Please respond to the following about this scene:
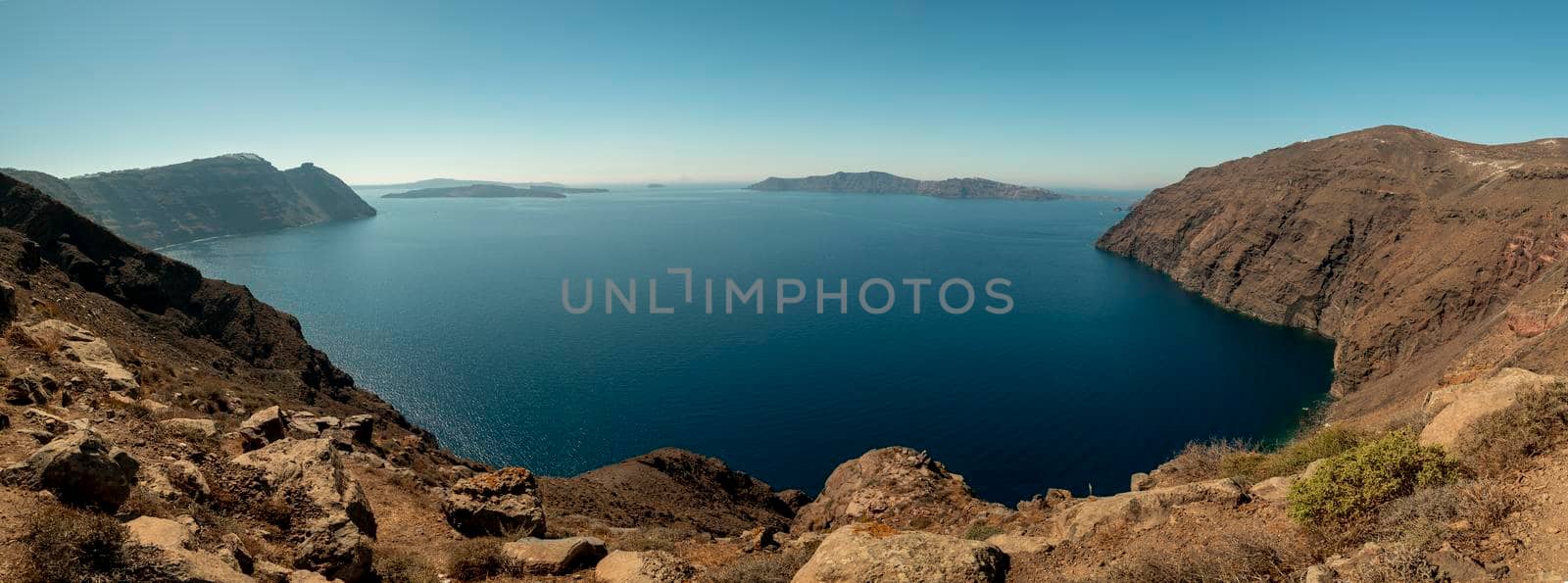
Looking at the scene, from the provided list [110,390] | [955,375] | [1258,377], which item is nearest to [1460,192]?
[1258,377]

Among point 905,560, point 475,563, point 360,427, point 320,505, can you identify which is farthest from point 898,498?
point 360,427

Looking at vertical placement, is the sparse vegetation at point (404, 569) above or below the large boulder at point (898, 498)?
above

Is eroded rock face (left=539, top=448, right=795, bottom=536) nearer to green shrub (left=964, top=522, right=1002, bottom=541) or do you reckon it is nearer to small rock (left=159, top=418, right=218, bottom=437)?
small rock (left=159, top=418, right=218, bottom=437)

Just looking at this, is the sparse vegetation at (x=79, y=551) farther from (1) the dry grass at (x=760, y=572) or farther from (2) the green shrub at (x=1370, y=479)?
(2) the green shrub at (x=1370, y=479)

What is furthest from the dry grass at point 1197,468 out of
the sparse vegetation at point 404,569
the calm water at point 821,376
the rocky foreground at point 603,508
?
the calm water at point 821,376

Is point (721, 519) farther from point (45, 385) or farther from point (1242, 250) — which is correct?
point (1242, 250)

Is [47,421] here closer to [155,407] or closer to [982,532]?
[155,407]
